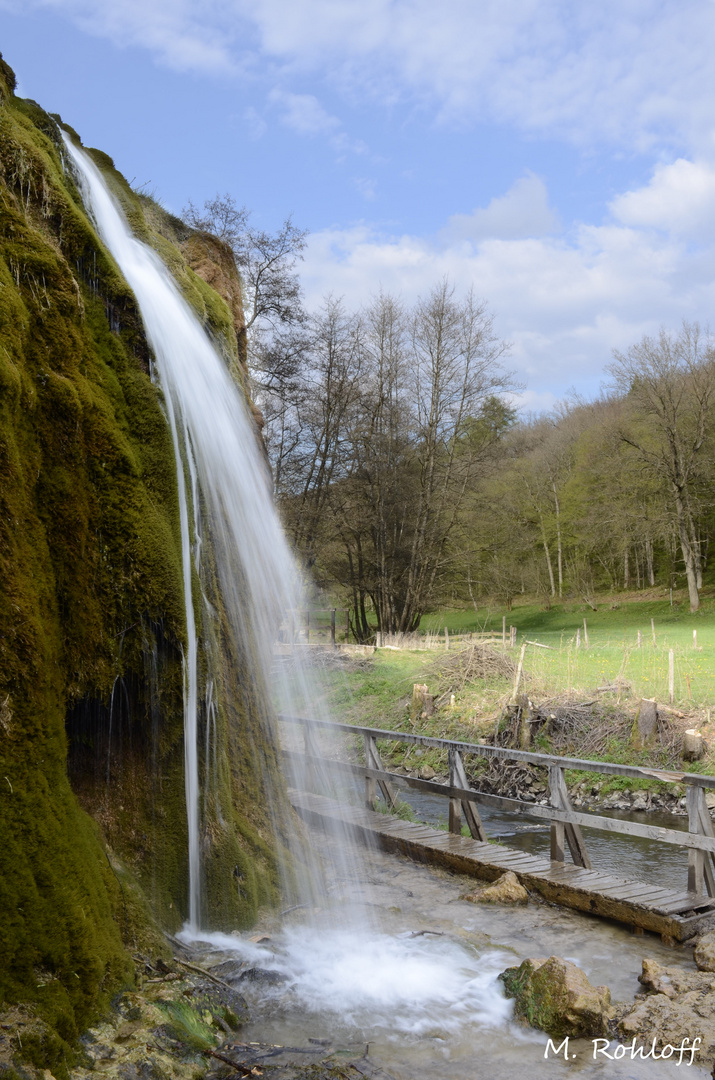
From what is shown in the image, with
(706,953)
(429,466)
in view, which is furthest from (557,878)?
(429,466)

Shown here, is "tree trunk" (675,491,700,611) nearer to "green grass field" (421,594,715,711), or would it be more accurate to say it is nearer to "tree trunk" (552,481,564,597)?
"green grass field" (421,594,715,711)

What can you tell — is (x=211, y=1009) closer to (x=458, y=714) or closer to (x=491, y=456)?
(x=458, y=714)

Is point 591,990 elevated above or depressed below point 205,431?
below

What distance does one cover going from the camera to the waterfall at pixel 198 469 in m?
4.79

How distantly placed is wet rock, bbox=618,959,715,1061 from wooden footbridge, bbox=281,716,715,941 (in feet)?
3.47

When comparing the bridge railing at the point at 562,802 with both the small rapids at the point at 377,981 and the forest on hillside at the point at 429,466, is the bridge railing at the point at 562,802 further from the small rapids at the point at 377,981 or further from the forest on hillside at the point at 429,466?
the forest on hillside at the point at 429,466

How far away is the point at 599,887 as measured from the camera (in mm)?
5961

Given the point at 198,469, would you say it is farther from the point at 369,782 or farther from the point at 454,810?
the point at 369,782

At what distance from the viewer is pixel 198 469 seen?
5410 mm

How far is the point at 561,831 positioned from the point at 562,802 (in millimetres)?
243

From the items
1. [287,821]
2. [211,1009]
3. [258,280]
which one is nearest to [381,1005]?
[211,1009]

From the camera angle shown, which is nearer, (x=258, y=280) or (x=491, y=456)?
(x=258, y=280)

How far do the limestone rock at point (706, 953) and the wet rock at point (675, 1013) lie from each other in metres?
0.38

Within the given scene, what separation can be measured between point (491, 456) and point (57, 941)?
107ft
